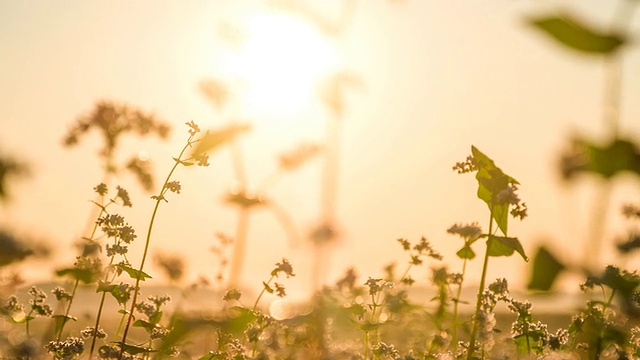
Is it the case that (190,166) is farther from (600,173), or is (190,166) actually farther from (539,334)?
(600,173)

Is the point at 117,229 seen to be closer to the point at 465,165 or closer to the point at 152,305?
the point at 152,305

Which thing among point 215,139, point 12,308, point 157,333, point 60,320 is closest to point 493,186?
point 215,139

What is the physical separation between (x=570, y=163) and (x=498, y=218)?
3.07 m

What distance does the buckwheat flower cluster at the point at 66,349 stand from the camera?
5.75 m

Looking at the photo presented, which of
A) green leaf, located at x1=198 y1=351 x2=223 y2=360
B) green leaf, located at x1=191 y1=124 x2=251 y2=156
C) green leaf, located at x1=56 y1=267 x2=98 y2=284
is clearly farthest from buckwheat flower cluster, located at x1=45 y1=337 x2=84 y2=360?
green leaf, located at x1=191 y1=124 x2=251 y2=156

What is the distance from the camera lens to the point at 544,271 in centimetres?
107

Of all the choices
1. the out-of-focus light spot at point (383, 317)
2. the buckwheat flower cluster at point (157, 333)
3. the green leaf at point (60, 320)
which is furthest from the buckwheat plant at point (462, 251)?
the green leaf at point (60, 320)

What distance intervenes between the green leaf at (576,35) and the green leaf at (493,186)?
3.04 m

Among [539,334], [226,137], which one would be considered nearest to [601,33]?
[226,137]

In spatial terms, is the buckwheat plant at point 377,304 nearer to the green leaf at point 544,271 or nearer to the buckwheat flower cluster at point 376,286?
the buckwheat flower cluster at point 376,286

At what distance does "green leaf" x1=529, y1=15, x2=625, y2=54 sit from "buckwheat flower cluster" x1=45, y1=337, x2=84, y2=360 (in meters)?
5.49

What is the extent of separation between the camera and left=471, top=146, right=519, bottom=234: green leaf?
4047 millimetres

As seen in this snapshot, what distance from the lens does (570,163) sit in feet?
3.50

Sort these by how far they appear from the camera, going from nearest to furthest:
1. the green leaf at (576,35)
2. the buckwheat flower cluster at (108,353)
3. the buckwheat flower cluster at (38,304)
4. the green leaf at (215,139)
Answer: the green leaf at (576,35) < the green leaf at (215,139) < the buckwheat flower cluster at (108,353) < the buckwheat flower cluster at (38,304)
